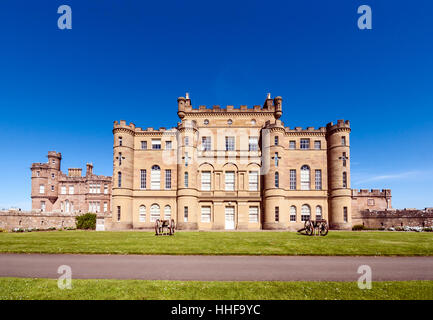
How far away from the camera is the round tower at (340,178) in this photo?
36.5 meters

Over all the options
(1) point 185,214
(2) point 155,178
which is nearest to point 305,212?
(1) point 185,214

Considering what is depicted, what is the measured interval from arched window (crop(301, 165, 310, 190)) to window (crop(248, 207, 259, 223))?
7625 mm

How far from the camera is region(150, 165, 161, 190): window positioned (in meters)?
38.6

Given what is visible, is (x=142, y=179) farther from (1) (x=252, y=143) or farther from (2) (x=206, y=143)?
(1) (x=252, y=143)

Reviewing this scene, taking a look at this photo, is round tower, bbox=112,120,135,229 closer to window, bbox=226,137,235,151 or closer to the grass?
window, bbox=226,137,235,151

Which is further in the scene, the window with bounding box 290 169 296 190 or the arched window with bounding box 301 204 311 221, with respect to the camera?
the window with bounding box 290 169 296 190

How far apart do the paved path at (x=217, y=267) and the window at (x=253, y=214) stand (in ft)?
78.9

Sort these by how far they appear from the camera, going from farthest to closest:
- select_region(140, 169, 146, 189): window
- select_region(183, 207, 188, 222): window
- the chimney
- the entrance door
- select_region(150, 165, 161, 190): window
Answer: the chimney
select_region(140, 169, 146, 189): window
select_region(150, 165, 161, 190): window
the entrance door
select_region(183, 207, 188, 222): window

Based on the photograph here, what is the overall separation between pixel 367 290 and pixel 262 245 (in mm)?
9712

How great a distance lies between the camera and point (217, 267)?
10.8 meters

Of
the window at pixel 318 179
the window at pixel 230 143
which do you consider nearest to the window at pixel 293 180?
the window at pixel 318 179

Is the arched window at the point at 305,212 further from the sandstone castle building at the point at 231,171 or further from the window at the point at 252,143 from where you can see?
the window at the point at 252,143

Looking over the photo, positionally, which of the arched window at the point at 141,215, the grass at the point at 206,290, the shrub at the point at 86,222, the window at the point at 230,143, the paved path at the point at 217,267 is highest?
the window at the point at 230,143

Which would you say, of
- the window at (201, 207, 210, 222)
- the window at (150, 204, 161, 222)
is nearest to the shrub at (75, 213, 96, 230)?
the window at (150, 204, 161, 222)
